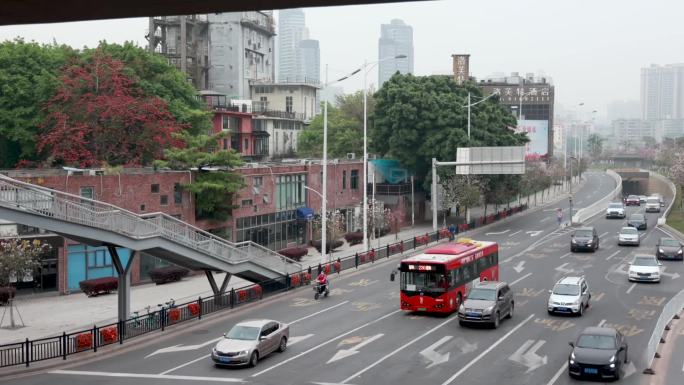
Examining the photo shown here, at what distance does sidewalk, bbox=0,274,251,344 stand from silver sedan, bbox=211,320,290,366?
9442 millimetres

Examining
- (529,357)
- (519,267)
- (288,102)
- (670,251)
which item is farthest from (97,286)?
(288,102)

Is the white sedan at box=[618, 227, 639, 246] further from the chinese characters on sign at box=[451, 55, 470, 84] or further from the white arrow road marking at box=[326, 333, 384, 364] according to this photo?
the chinese characters on sign at box=[451, 55, 470, 84]

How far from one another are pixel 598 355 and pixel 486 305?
7845 mm

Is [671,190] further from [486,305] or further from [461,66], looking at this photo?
[486,305]

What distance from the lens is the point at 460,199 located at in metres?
75.1

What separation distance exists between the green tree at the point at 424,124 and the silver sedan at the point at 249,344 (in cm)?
4928

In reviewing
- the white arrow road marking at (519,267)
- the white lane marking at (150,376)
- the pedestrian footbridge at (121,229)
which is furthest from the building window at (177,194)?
the white lane marking at (150,376)

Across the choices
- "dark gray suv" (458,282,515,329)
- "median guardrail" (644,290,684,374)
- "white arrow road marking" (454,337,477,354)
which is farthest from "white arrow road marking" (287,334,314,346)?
"median guardrail" (644,290,684,374)

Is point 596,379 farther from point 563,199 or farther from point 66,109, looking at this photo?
point 563,199

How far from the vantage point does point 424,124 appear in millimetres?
77312

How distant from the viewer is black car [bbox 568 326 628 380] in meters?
25.5

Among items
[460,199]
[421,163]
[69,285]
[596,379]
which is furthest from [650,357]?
[421,163]

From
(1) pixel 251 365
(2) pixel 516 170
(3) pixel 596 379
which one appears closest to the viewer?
(3) pixel 596 379

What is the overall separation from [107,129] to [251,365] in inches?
1195
